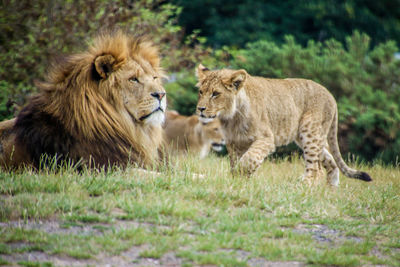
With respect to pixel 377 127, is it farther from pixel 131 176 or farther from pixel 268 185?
pixel 131 176

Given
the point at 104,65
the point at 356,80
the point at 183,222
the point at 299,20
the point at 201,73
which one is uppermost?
the point at 104,65

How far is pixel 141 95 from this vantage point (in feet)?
19.4

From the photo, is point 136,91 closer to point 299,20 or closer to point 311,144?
point 311,144

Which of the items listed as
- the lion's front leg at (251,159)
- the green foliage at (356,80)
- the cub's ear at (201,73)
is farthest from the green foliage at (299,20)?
the lion's front leg at (251,159)

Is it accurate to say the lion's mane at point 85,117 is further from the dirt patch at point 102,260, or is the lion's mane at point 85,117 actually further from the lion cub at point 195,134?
the lion cub at point 195,134

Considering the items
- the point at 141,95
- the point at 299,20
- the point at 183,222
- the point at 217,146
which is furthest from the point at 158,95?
the point at 299,20

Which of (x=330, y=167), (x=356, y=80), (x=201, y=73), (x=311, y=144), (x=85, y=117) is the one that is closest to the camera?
(x=85, y=117)

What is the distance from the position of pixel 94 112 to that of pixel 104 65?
51 cm

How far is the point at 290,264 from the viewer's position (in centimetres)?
405

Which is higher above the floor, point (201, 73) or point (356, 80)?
point (201, 73)

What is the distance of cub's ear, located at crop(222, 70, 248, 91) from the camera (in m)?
6.82

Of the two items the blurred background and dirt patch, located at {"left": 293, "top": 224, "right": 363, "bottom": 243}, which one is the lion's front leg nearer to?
dirt patch, located at {"left": 293, "top": 224, "right": 363, "bottom": 243}

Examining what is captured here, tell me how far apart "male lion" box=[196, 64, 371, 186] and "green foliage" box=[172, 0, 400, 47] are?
44.9ft

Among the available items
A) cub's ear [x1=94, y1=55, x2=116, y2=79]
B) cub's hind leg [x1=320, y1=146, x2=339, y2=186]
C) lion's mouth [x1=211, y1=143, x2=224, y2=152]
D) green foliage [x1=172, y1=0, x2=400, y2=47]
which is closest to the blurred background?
lion's mouth [x1=211, y1=143, x2=224, y2=152]
